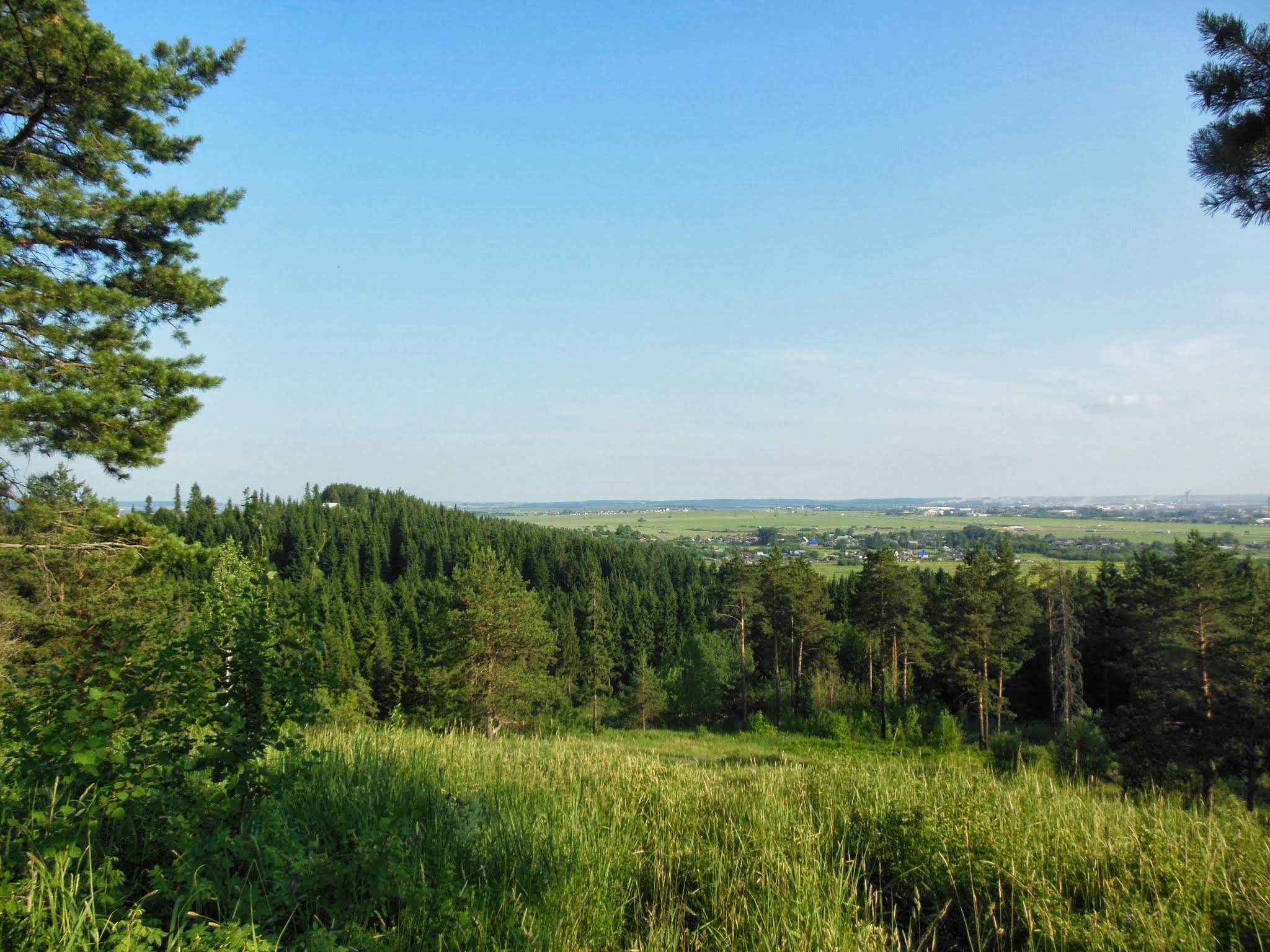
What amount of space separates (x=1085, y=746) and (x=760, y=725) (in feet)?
50.4

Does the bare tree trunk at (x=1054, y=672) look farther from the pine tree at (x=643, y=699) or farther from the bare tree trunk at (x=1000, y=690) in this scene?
the pine tree at (x=643, y=699)

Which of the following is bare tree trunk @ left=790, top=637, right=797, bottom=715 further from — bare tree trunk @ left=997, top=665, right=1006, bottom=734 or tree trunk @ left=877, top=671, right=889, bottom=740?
bare tree trunk @ left=997, top=665, right=1006, bottom=734

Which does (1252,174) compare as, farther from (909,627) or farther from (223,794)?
(909,627)

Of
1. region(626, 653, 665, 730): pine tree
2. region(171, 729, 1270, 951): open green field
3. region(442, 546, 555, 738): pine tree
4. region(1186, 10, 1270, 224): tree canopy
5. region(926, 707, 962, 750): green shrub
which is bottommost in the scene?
region(626, 653, 665, 730): pine tree

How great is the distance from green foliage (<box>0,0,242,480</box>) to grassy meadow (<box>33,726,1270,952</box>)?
640 centimetres

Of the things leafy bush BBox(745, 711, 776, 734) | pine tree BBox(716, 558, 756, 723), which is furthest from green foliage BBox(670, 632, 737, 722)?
leafy bush BBox(745, 711, 776, 734)

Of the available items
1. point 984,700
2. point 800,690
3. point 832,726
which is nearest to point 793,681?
point 800,690

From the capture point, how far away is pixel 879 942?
291cm

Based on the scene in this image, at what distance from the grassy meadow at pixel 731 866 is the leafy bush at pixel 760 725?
31.6 m

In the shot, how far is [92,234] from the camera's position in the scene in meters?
8.63

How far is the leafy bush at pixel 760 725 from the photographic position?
3431cm

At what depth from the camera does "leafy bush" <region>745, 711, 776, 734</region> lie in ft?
113

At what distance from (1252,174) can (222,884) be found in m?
7.44

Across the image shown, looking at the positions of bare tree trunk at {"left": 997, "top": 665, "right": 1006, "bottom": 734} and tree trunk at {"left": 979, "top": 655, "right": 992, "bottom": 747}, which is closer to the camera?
tree trunk at {"left": 979, "top": 655, "right": 992, "bottom": 747}
